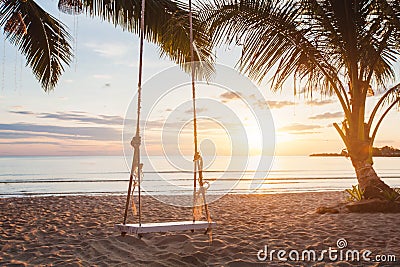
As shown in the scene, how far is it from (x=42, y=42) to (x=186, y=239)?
17.3 feet

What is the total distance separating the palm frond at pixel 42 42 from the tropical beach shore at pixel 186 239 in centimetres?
274

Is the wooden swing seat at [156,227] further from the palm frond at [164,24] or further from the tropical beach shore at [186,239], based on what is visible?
the palm frond at [164,24]

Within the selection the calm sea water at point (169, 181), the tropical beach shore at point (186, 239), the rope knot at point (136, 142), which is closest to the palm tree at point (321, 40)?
the tropical beach shore at point (186, 239)

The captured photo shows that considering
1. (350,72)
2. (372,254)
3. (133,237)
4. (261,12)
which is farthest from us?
(350,72)

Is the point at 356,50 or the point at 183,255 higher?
the point at 356,50

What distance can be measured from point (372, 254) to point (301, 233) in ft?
3.84

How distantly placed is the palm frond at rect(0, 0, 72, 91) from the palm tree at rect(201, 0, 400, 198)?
126 inches

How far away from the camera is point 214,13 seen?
693 centimetres

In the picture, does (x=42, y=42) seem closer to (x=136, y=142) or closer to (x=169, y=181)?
(x=136, y=142)

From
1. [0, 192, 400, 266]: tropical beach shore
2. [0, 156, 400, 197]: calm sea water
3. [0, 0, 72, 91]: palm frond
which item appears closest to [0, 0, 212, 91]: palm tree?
[0, 0, 72, 91]: palm frond

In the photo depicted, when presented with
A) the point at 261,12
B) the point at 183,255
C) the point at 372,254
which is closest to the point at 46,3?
the point at 261,12

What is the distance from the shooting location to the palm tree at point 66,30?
7.49 metres

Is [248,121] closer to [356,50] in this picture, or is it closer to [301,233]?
[356,50]

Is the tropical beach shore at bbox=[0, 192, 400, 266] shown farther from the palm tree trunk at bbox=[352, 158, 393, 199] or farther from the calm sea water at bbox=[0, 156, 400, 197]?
the calm sea water at bbox=[0, 156, 400, 197]
